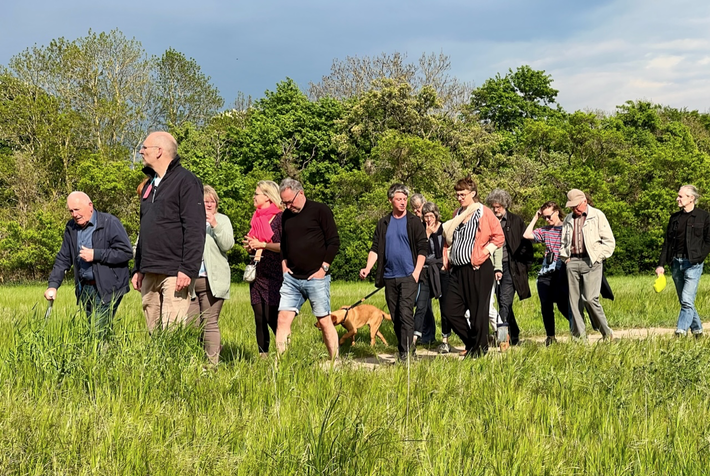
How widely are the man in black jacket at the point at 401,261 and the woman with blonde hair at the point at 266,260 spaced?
1.03 metres

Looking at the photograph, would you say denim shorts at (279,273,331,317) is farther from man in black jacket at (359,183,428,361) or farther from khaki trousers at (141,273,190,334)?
khaki trousers at (141,273,190,334)

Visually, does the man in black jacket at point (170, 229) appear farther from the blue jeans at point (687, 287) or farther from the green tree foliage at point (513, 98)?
the green tree foliage at point (513, 98)

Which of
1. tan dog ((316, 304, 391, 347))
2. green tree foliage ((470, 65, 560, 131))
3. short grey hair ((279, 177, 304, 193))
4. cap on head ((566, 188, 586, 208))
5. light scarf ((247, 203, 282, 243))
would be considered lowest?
tan dog ((316, 304, 391, 347))

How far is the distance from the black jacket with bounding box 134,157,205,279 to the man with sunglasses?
5.15 m

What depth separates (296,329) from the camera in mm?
9930

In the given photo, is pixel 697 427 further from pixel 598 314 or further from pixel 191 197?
pixel 598 314

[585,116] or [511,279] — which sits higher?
[585,116]

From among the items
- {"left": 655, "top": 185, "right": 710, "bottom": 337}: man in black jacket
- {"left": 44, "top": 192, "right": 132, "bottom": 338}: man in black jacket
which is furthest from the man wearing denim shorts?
{"left": 655, "top": 185, "right": 710, "bottom": 337}: man in black jacket

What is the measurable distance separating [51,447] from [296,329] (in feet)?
22.1

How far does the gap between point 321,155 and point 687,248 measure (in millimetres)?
33430

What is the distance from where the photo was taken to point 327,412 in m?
3.62

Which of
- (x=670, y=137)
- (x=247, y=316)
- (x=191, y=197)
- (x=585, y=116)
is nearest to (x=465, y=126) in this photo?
(x=585, y=116)

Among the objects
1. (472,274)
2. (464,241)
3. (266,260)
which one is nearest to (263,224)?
(266,260)

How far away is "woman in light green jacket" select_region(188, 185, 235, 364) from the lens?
259 inches
